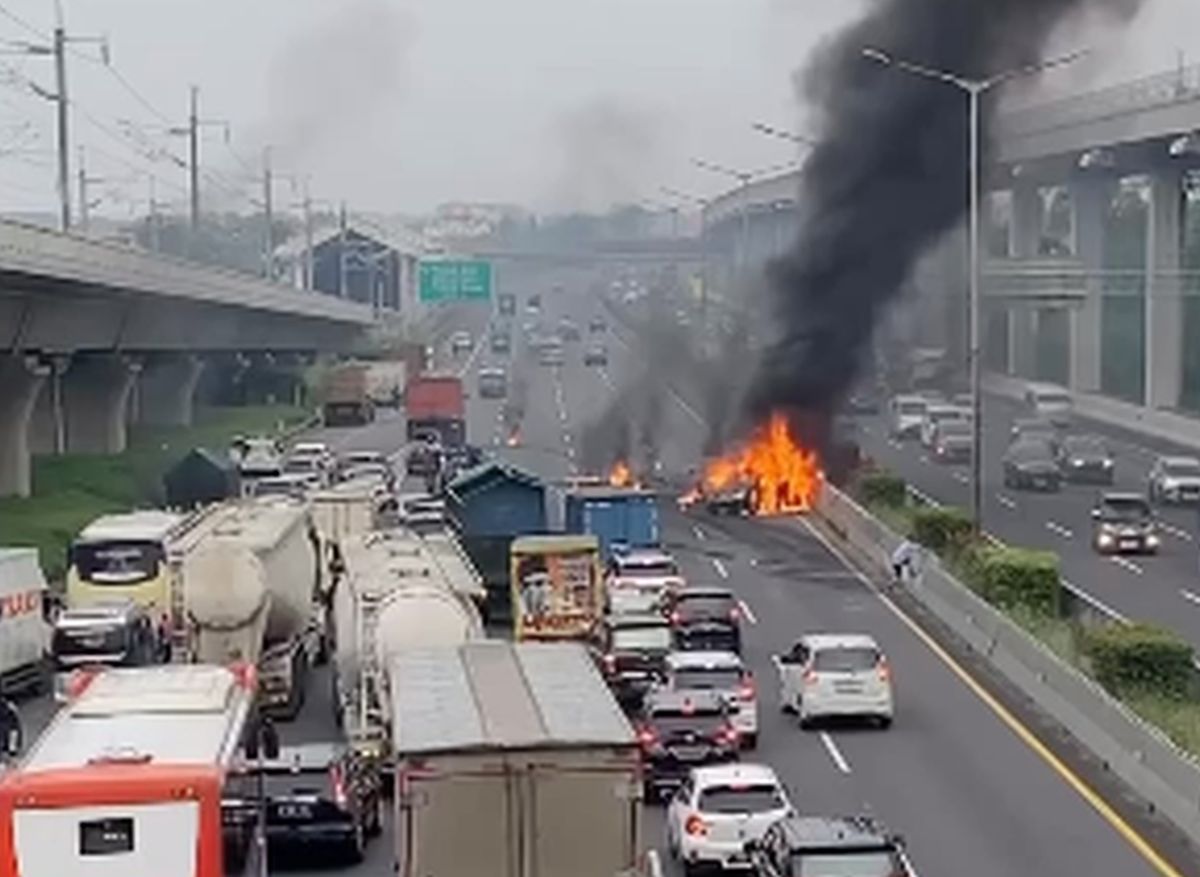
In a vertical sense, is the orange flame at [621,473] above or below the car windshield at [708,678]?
above

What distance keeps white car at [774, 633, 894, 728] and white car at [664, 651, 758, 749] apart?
125cm

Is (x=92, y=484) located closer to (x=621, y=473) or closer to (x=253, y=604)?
(x=621, y=473)

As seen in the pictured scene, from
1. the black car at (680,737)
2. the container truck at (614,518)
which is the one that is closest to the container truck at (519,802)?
the black car at (680,737)

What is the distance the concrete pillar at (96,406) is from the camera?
295 feet

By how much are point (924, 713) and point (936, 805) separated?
690cm

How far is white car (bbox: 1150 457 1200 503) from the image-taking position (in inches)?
2697

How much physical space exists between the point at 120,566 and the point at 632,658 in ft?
33.8

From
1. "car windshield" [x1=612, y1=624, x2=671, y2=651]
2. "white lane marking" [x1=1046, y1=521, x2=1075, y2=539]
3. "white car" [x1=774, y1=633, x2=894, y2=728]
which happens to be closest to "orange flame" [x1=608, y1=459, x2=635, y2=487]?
"white lane marking" [x1=1046, y1=521, x2=1075, y2=539]

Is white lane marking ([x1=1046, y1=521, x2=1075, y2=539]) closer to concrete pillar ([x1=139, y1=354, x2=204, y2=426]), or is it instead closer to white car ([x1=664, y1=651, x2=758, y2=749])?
white car ([x1=664, y1=651, x2=758, y2=749])

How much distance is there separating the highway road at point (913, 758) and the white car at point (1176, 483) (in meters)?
10.4

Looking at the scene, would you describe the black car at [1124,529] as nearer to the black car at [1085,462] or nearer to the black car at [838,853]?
the black car at [1085,462]

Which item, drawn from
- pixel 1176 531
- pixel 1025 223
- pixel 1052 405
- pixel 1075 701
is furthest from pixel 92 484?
pixel 1025 223

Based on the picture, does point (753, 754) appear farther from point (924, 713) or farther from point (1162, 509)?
point (1162, 509)

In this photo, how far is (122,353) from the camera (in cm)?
8594
